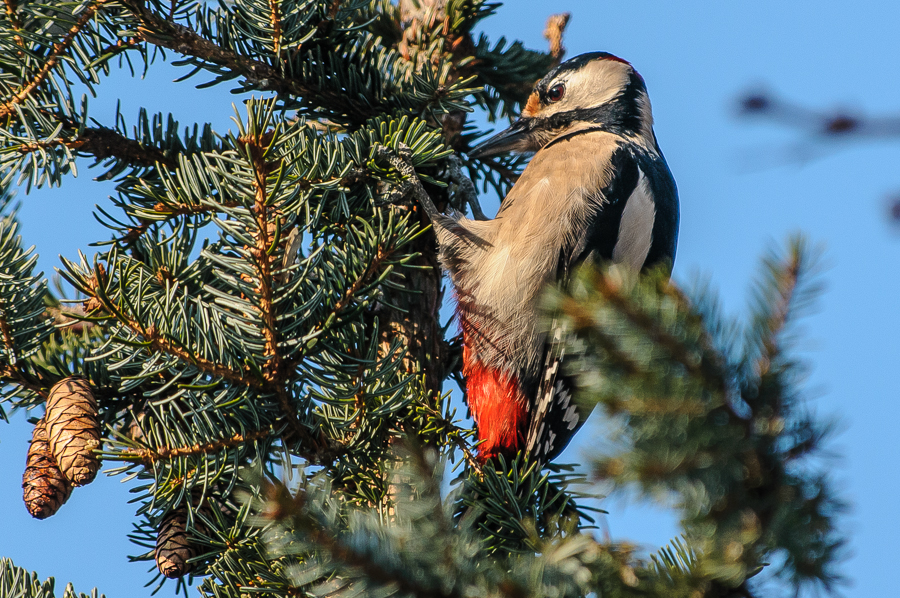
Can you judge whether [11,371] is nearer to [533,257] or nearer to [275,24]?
[275,24]

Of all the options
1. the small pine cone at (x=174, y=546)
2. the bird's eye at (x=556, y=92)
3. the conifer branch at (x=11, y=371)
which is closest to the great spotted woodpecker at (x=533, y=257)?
the bird's eye at (x=556, y=92)

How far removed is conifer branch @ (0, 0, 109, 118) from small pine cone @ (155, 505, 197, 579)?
3.01 feet

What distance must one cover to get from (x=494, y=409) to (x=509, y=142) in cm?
92

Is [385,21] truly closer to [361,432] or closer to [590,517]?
[361,432]

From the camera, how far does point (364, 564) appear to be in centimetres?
83

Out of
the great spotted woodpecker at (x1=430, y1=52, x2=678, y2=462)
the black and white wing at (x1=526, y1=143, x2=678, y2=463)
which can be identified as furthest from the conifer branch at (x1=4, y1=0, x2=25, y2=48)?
the black and white wing at (x1=526, y1=143, x2=678, y2=463)

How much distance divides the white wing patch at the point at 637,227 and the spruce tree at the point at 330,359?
1.00 ft

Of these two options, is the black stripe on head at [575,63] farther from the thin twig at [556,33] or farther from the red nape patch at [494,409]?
the red nape patch at [494,409]

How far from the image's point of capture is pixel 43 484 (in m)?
1.38

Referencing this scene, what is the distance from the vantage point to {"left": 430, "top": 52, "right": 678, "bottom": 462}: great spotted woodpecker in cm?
234

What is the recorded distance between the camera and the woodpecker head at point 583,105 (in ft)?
8.95

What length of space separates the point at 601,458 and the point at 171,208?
1.07 metres

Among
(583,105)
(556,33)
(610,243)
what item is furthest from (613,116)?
(610,243)

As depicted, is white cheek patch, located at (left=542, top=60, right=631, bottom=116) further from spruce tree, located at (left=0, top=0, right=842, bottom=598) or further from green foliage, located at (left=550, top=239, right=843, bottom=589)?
green foliage, located at (left=550, top=239, right=843, bottom=589)
